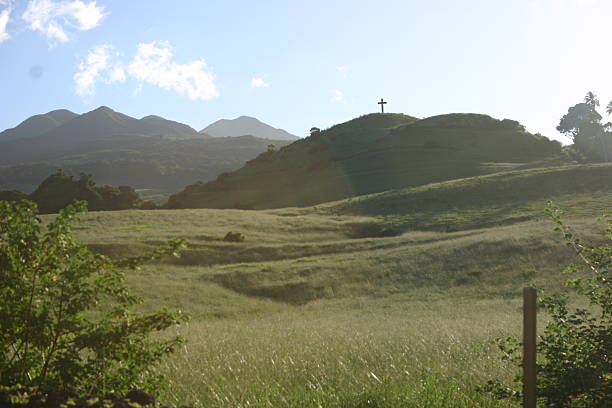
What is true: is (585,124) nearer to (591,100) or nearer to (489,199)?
(591,100)

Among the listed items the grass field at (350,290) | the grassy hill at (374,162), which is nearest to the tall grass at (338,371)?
the grass field at (350,290)

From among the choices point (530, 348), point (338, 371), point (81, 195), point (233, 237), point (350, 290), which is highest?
point (81, 195)

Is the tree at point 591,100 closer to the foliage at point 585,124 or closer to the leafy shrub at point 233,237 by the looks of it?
the foliage at point 585,124

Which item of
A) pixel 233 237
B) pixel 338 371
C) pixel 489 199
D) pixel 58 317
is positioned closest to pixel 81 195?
pixel 233 237

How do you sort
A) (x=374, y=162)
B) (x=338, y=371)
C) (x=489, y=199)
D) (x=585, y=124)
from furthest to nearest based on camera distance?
(x=585, y=124)
(x=374, y=162)
(x=489, y=199)
(x=338, y=371)

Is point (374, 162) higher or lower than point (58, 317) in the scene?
higher

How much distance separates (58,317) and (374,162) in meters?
92.4

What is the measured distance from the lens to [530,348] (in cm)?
446

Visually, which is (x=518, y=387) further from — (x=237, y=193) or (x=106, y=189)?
(x=237, y=193)

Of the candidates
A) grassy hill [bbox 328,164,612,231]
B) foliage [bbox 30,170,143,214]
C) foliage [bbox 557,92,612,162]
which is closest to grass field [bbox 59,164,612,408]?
grassy hill [bbox 328,164,612,231]

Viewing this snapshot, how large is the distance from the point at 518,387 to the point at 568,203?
50363 millimetres

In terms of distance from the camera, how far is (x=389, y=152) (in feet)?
326

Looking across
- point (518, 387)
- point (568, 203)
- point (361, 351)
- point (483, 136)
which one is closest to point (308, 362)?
point (361, 351)

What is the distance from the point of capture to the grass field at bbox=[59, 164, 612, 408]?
6941 millimetres
